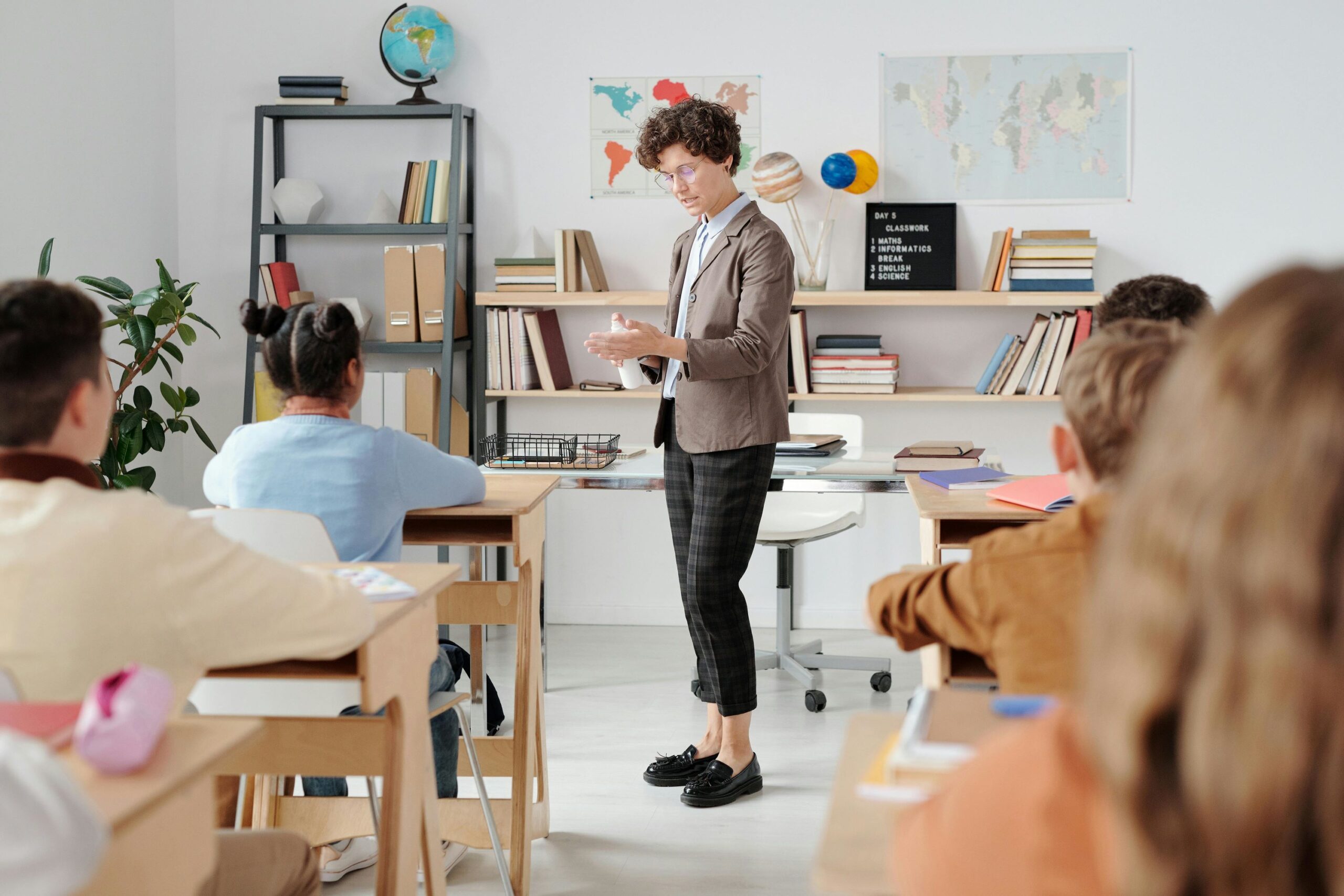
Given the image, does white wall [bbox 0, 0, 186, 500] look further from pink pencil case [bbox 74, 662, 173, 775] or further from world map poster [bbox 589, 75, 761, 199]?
pink pencil case [bbox 74, 662, 173, 775]

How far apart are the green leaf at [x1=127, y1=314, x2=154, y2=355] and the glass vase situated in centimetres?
213

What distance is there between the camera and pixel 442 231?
439 cm

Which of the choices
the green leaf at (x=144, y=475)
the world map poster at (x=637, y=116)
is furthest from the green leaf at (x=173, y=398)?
the world map poster at (x=637, y=116)

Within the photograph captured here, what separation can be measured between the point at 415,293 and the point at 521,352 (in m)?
0.44

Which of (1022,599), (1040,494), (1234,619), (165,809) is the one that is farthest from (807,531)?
(1234,619)

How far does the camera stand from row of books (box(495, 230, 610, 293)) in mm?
4367

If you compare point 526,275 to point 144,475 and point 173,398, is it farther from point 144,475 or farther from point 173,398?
point 144,475

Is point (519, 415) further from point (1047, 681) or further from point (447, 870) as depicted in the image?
point (1047, 681)

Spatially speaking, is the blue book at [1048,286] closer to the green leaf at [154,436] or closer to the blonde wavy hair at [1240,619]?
the green leaf at [154,436]

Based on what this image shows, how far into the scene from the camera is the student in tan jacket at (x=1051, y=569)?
4.33 feet

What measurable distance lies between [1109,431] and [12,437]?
119cm

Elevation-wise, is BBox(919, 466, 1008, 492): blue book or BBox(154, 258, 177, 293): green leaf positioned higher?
BBox(154, 258, 177, 293): green leaf

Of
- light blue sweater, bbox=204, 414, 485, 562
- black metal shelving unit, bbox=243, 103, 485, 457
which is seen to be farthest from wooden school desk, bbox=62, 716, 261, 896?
black metal shelving unit, bbox=243, 103, 485, 457

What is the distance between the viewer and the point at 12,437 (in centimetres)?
132
